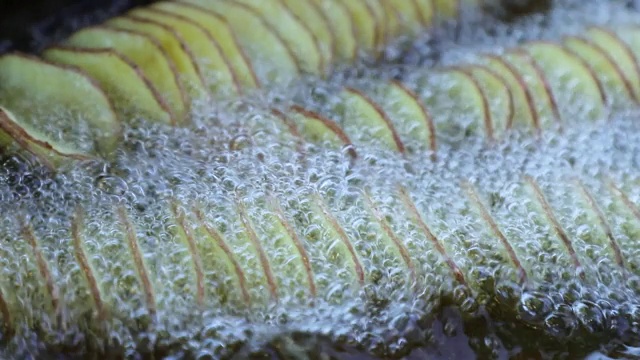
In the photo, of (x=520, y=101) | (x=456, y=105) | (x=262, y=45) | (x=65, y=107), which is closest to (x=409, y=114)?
(x=456, y=105)

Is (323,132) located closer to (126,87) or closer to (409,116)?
(409,116)

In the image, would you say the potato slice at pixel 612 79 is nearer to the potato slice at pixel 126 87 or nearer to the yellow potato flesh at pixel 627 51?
the yellow potato flesh at pixel 627 51

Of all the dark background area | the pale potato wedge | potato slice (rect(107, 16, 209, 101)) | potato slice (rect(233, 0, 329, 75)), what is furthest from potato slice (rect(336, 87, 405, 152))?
the dark background area

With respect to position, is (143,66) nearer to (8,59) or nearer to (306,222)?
(8,59)

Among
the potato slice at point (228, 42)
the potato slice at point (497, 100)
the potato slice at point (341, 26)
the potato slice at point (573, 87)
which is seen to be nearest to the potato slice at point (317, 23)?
the potato slice at point (341, 26)

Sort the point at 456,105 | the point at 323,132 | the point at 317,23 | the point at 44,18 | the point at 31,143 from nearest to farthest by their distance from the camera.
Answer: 1. the point at 31,143
2. the point at 323,132
3. the point at 456,105
4. the point at 317,23
5. the point at 44,18
